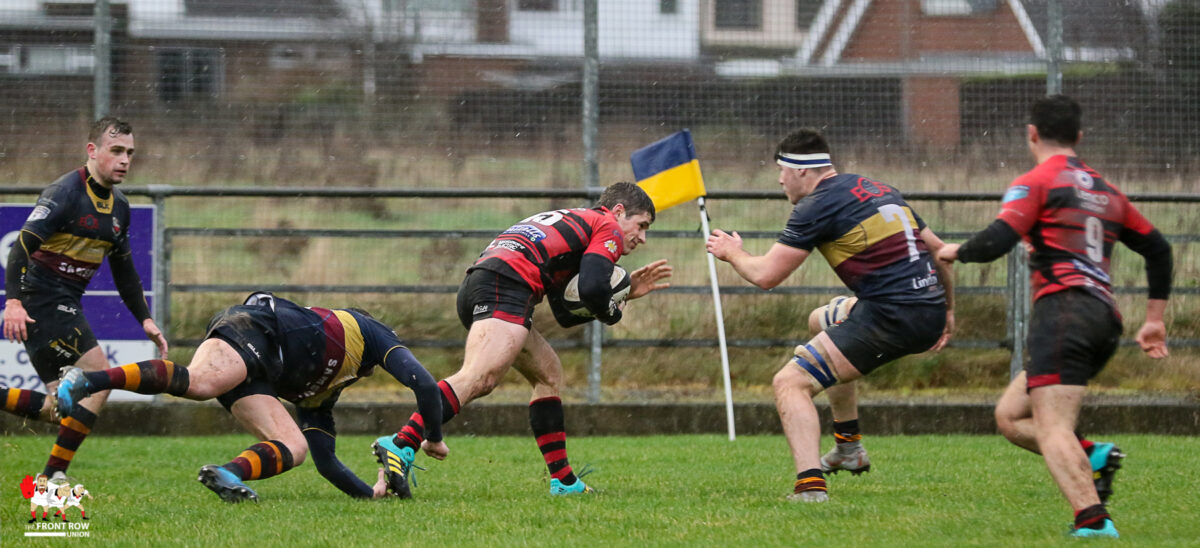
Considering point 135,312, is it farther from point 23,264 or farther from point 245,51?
point 245,51

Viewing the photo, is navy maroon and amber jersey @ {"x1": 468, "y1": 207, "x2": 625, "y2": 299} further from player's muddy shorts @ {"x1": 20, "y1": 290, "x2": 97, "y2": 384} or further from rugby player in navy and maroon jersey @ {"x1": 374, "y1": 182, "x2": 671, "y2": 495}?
player's muddy shorts @ {"x1": 20, "y1": 290, "x2": 97, "y2": 384}

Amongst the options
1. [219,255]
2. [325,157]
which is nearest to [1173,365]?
[325,157]

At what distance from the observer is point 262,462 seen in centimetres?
581

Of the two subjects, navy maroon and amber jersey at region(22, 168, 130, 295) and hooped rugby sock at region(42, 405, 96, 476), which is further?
navy maroon and amber jersey at region(22, 168, 130, 295)

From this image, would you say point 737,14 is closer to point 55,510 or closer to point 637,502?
point 637,502

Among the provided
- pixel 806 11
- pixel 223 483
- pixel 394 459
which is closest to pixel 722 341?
pixel 806 11

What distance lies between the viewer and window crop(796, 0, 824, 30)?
10242 millimetres

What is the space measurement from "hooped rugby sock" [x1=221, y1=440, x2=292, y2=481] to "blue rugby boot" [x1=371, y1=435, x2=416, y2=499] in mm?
409

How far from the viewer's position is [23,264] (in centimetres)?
704

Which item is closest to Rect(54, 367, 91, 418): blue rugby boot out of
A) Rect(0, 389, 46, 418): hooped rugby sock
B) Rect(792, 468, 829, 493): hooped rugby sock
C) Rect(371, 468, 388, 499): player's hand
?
Rect(0, 389, 46, 418): hooped rugby sock

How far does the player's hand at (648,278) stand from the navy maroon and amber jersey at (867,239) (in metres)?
0.76

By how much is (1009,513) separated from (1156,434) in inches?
195

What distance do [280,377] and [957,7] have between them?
6671mm

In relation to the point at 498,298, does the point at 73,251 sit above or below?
above
